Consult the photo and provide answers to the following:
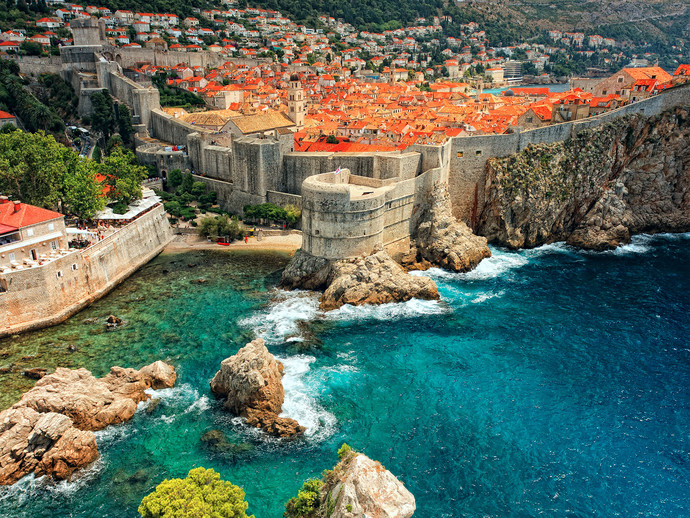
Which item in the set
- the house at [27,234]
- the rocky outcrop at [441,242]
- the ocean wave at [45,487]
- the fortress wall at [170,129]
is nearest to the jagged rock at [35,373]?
the ocean wave at [45,487]

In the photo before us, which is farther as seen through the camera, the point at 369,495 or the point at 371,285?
the point at 371,285

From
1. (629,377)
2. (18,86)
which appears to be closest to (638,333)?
(629,377)

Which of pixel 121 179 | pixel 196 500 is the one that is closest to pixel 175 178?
pixel 121 179

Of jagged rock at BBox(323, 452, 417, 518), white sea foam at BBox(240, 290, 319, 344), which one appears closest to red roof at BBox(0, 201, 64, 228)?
white sea foam at BBox(240, 290, 319, 344)

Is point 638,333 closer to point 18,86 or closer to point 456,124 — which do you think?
point 456,124

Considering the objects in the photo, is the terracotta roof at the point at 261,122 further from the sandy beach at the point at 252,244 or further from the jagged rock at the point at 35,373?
the jagged rock at the point at 35,373

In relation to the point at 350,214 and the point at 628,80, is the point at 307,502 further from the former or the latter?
the point at 628,80
